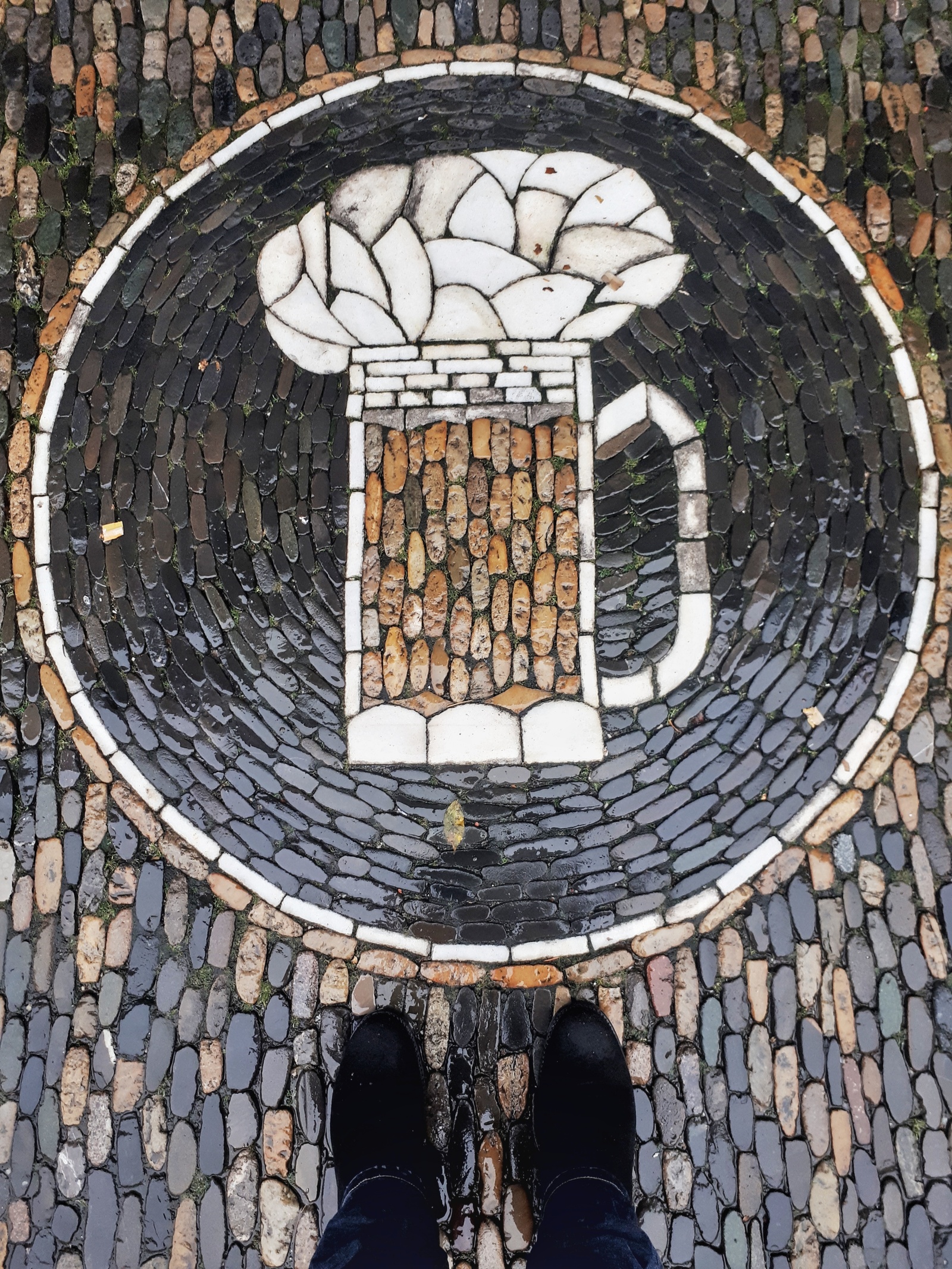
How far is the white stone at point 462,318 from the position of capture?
2348 millimetres

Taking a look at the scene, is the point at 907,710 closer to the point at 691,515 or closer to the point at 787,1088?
the point at 691,515

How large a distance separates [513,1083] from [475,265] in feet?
7.64

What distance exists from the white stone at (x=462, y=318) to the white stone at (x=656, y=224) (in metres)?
0.50

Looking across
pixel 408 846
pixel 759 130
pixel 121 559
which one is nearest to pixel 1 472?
pixel 121 559

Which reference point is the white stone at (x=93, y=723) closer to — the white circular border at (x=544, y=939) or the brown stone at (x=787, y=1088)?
the white circular border at (x=544, y=939)

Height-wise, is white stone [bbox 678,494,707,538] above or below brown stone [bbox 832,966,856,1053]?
above

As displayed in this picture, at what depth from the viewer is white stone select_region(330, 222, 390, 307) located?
93.3 inches

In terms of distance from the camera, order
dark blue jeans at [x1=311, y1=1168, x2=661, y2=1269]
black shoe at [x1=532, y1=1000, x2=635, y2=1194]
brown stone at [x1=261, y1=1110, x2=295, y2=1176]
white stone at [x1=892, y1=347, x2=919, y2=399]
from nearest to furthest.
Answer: dark blue jeans at [x1=311, y1=1168, x2=661, y2=1269] < black shoe at [x1=532, y1=1000, x2=635, y2=1194] < brown stone at [x1=261, y1=1110, x2=295, y2=1176] < white stone at [x1=892, y1=347, x2=919, y2=399]

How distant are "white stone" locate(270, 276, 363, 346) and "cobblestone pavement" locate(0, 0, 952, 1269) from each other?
62 millimetres

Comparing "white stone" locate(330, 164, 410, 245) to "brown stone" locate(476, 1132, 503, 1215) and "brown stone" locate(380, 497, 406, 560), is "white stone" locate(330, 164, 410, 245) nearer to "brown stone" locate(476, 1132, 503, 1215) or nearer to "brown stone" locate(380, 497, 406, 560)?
"brown stone" locate(380, 497, 406, 560)

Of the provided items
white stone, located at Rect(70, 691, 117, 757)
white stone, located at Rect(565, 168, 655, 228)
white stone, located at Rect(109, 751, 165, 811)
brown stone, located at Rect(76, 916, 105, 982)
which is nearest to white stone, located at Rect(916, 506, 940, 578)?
white stone, located at Rect(565, 168, 655, 228)

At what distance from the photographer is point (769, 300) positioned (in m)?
2.35

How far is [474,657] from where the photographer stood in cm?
232

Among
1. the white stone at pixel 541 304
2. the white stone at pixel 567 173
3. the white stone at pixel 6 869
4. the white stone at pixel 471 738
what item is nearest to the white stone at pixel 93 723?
the white stone at pixel 6 869
